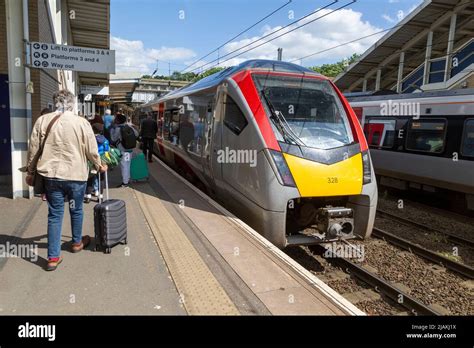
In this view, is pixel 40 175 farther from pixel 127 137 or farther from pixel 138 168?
pixel 138 168

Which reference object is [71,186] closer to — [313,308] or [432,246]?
[313,308]

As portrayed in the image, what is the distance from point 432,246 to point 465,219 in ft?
8.45

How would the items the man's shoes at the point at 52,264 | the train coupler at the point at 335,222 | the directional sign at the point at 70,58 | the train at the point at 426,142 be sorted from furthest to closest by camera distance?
the train at the point at 426,142 → the directional sign at the point at 70,58 → the train coupler at the point at 335,222 → the man's shoes at the point at 52,264

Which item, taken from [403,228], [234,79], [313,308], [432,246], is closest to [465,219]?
[403,228]

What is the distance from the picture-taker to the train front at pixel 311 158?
16.2 feet

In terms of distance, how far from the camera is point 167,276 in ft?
12.0

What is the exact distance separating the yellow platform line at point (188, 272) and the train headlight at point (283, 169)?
147 centimetres

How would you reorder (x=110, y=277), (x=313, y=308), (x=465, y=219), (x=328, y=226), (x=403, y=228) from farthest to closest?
(x=465, y=219) < (x=403, y=228) < (x=328, y=226) < (x=110, y=277) < (x=313, y=308)

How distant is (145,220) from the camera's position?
216 inches

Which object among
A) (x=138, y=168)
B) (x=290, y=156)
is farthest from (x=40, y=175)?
(x=138, y=168)

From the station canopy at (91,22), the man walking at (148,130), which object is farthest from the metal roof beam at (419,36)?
the man walking at (148,130)

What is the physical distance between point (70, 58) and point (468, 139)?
27.9 feet

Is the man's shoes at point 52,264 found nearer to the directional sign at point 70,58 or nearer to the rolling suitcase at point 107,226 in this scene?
the rolling suitcase at point 107,226

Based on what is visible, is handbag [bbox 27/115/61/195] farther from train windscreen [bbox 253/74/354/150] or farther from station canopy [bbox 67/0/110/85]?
station canopy [bbox 67/0/110/85]
